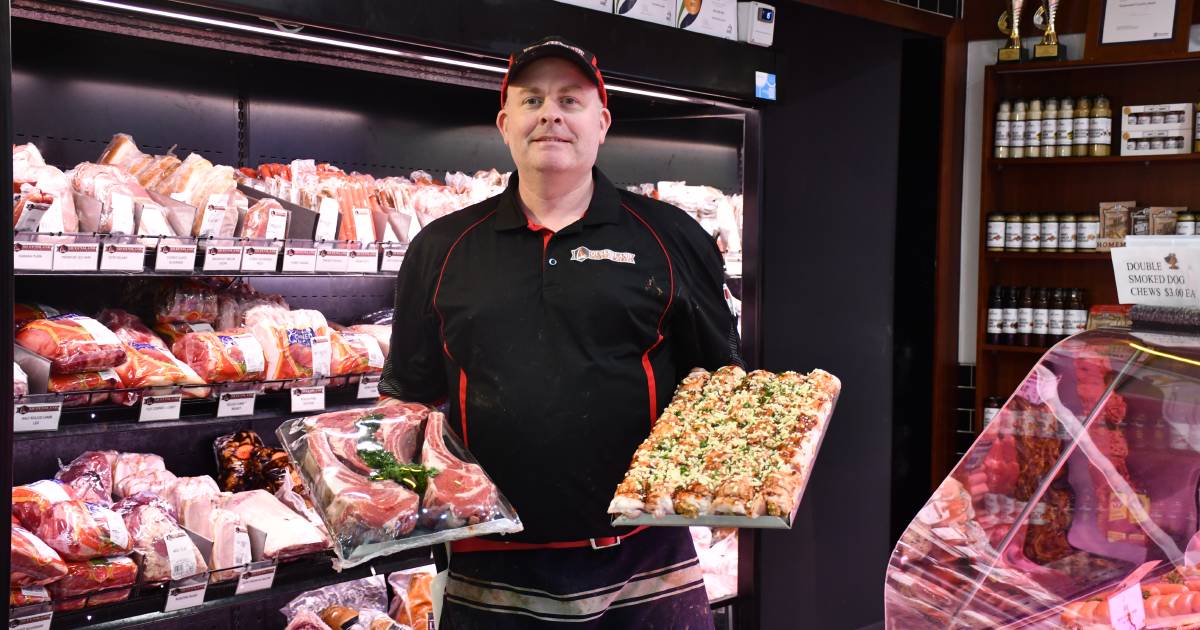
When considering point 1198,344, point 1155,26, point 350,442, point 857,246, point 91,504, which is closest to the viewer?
point 1198,344

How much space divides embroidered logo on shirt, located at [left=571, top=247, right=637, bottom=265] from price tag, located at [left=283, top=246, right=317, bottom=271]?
2.40ft

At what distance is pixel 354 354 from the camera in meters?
2.70

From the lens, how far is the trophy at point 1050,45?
481cm

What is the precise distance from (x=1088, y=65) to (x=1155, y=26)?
32cm

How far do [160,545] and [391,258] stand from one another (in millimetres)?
915

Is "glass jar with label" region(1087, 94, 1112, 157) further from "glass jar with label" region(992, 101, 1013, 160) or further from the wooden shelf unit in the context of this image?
"glass jar with label" region(992, 101, 1013, 160)

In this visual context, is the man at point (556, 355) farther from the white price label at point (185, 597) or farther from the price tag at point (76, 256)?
the price tag at point (76, 256)

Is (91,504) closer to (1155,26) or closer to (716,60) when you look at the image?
(716,60)

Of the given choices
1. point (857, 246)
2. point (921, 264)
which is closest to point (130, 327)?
point (857, 246)

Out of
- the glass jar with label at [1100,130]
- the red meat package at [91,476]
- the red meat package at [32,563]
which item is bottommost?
the red meat package at [32,563]

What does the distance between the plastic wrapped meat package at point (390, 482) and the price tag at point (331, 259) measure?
57 centimetres

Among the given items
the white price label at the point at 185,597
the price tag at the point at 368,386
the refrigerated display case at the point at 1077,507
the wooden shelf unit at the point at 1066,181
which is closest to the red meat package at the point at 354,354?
the price tag at the point at 368,386

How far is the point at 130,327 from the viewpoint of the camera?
2.50 metres

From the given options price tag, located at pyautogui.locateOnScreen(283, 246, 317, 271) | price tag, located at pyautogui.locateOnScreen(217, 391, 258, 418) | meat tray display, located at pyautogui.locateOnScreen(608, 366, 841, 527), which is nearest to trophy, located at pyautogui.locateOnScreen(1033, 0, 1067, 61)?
meat tray display, located at pyautogui.locateOnScreen(608, 366, 841, 527)
